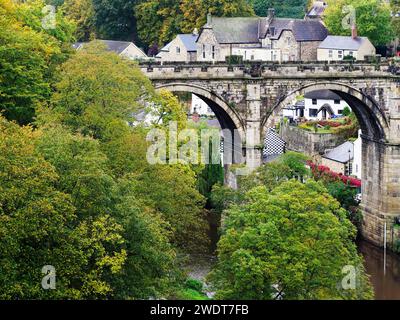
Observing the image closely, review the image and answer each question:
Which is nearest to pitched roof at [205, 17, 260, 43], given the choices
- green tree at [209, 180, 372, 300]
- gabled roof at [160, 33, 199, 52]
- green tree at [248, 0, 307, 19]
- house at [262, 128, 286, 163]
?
gabled roof at [160, 33, 199, 52]

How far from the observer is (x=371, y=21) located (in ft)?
314

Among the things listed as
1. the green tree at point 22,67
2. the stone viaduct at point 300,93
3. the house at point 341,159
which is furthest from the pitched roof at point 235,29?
the green tree at point 22,67

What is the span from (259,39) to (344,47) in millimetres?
7959

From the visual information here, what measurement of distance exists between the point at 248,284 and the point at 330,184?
3040 centimetres

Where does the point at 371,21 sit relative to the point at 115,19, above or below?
below

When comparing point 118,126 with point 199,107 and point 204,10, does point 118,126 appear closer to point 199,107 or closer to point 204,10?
point 199,107

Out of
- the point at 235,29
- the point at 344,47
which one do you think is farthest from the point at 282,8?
the point at 344,47

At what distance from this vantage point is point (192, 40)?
3792 inches

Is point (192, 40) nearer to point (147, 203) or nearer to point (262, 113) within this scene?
point (262, 113)

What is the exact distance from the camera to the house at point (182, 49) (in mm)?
95125

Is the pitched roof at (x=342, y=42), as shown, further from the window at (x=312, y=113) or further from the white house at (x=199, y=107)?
the white house at (x=199, y=107)

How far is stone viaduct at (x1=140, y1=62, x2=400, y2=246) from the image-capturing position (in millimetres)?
57875
